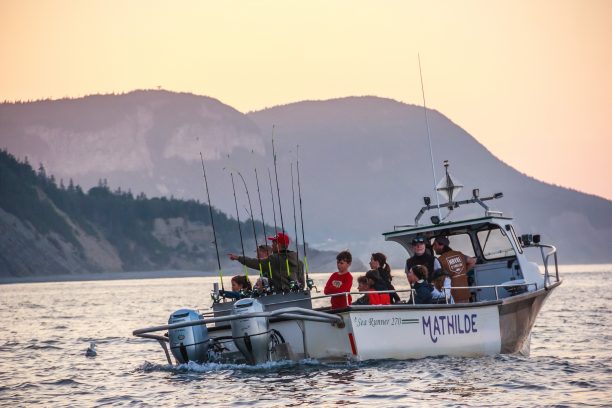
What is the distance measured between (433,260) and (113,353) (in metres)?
10.7

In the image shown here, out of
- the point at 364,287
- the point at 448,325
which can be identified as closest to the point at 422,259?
the point at 448,325

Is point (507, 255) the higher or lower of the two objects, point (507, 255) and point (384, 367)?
the higher

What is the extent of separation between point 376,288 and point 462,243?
415 centimetres

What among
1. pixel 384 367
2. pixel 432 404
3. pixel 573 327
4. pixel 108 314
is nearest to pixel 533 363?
pixel 384 367

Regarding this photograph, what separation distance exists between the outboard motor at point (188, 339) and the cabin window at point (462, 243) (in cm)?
654

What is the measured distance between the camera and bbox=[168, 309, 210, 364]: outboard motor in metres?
18.1

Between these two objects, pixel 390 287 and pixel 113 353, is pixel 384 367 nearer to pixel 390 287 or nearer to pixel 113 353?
pixel 390 287

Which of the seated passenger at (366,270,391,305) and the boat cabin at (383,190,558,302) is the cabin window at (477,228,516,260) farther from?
the seated passenger at (366,270,391,305)

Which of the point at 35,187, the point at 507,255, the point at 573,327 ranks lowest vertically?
the point at 573,327

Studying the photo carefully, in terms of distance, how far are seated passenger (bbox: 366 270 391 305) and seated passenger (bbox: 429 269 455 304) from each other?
882 millimetres

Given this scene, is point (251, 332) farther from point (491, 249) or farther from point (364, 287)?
point (491, 249)

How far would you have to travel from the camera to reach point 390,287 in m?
19.8

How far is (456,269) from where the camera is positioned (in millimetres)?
20797

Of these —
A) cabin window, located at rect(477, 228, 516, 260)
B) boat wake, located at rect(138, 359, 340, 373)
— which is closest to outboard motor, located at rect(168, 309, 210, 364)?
boat wake, located at rect(138, 359, 340, 373)
